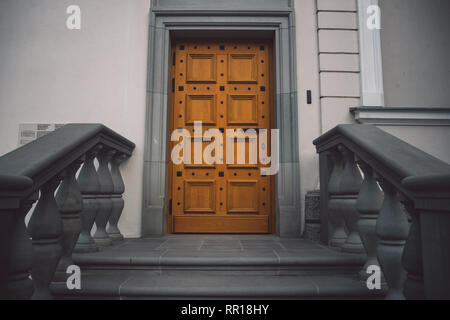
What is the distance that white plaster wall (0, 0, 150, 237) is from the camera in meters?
3.96

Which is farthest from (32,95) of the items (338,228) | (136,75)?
(338,228)

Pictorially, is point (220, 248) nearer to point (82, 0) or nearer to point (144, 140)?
point (144, 140)

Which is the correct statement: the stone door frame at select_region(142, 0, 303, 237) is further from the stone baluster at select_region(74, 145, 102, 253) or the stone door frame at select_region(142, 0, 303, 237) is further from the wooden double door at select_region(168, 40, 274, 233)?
the stone baluster at select_region(74, 145, 102, 253)

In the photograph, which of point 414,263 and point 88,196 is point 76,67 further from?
point 414,263

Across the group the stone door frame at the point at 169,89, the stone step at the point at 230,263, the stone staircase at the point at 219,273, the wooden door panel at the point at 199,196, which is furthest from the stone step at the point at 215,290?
the wooden door panel at the point at 199,196

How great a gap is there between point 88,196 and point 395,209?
2386mm

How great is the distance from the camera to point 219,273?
231cm

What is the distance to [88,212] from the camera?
266 centimetres

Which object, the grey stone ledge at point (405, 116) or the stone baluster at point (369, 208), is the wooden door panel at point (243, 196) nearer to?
the grey stone ledge at point (405, 116)

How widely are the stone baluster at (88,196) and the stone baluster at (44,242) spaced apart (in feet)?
2.62

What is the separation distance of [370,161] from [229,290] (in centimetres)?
123

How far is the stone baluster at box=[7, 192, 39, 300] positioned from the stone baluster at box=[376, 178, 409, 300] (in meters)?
1.83

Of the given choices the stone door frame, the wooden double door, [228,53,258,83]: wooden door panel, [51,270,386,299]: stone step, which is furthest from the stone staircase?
[228,53,258,83]: wooden door panel

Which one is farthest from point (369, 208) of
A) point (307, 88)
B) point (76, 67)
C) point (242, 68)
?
point (76, 67)
